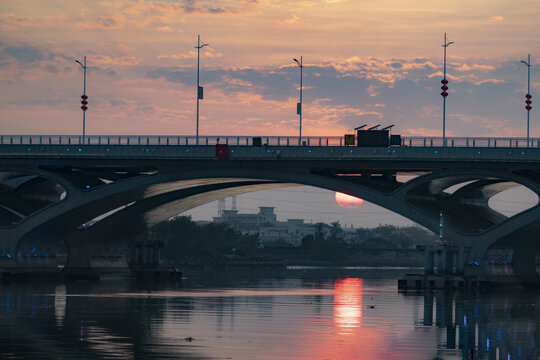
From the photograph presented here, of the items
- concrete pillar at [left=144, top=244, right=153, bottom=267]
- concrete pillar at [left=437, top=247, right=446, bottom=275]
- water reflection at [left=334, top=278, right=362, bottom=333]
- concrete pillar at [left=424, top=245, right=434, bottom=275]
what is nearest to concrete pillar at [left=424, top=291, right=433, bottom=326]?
water reflection at [left=334, top=278, right=362, bottom=333]

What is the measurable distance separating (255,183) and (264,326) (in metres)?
66.6

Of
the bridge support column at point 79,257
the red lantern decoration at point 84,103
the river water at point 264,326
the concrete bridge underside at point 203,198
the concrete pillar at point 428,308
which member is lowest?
the river water at point 264,326

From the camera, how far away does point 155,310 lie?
219 feet

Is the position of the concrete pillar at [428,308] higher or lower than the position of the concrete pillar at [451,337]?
higher

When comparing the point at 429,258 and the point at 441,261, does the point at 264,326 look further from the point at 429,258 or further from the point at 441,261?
the point at 429,258

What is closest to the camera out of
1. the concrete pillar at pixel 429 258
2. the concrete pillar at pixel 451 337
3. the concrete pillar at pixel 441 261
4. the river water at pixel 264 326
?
the river water at pixel 264 326

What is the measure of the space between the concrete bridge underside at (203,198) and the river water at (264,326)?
1346 centimetres

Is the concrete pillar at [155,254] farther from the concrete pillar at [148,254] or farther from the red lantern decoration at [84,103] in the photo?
the red lantern decoration at [84,103]

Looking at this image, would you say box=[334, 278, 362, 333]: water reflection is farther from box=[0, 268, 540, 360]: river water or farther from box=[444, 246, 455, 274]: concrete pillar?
box=[444, 246, 455, 274]: concrete pillar

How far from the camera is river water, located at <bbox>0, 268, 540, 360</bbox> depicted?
142 ft

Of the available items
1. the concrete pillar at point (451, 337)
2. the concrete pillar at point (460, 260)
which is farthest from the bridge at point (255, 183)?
the concrete pillar at point (451, 337)

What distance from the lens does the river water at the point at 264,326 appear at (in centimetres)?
4341

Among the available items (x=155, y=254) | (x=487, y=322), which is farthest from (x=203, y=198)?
(x=487, y=322)

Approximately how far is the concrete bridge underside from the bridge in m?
0.12
